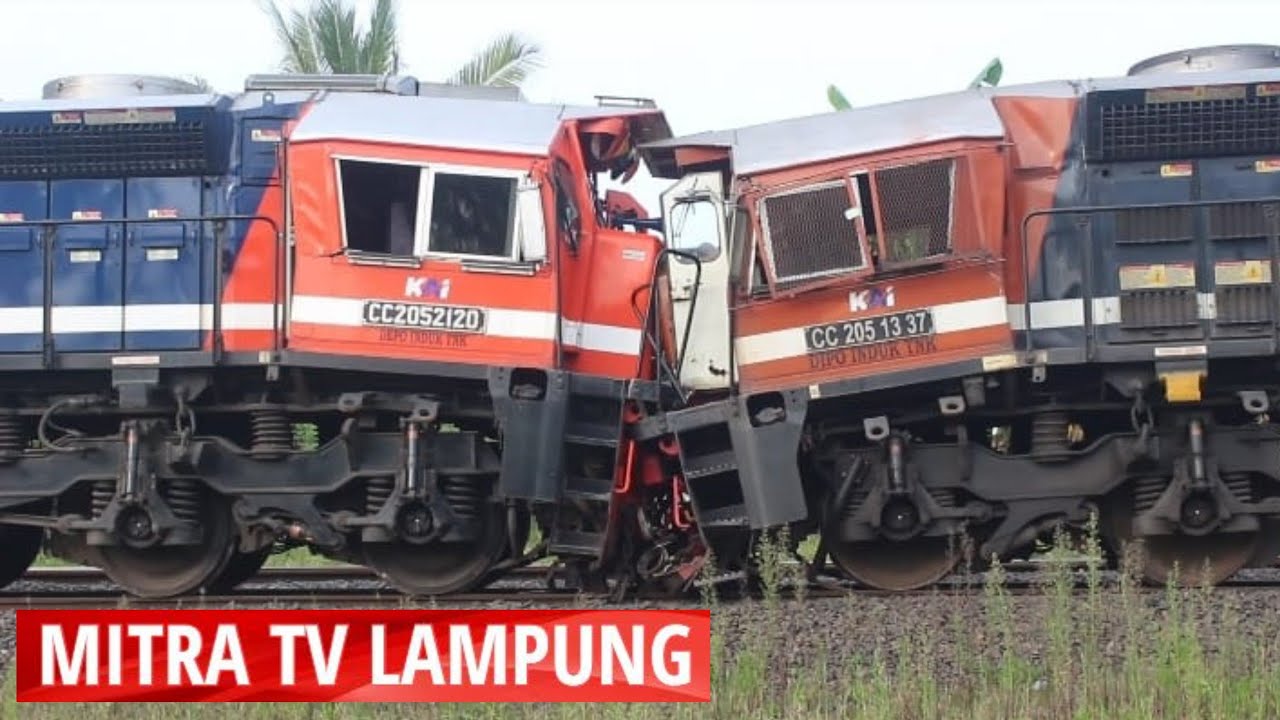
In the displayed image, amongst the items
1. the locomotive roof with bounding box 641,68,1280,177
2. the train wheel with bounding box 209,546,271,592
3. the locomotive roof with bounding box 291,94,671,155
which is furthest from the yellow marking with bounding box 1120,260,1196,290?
the train wheel with bounding box 209,546,271,592

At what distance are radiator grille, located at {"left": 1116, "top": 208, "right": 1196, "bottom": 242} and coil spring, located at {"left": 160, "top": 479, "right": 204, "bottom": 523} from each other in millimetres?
7038

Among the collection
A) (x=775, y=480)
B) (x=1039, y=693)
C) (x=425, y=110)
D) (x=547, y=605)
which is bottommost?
(x=1039, y=693)

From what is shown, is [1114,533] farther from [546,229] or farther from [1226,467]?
[546,229]

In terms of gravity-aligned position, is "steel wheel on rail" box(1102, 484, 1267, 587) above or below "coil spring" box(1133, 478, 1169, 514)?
below

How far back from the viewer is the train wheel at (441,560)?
10.1 metres

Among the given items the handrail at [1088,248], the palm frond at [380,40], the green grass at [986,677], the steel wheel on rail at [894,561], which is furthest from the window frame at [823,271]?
the palm frond at [380,40]

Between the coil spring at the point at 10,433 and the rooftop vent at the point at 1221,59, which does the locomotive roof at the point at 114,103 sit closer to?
the coil spring at the point at 10,433

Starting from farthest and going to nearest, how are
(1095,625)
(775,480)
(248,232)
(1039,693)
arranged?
(248,232), (775,480), (1095,625), (1039,693)

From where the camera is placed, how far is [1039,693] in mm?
6344

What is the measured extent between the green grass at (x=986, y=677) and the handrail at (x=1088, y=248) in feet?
7.88

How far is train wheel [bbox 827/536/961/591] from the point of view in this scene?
9969mm

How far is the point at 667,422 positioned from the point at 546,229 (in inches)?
64.0

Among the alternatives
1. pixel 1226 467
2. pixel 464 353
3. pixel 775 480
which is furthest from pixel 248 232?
pixel 1226 467

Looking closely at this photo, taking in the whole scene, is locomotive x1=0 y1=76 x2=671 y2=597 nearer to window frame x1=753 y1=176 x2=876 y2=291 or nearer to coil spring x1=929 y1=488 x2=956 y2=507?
window frame x1=753 y1=176 x2=876 y2=291
